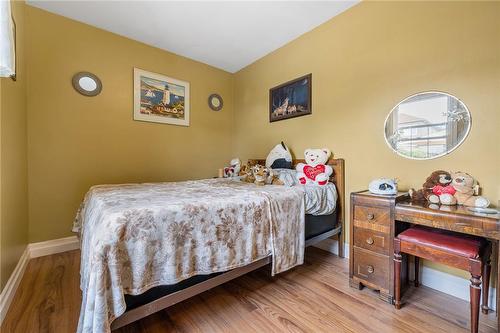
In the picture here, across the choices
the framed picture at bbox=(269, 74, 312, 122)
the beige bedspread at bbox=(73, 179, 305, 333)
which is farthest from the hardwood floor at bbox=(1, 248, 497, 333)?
the framed picture at bbox=(269, 74, 312, 122)

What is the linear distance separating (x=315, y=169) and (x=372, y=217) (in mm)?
781

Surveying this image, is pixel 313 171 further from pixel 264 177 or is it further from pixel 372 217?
pixel 372 217

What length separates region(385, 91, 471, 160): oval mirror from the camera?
1.56 metres

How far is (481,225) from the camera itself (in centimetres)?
114

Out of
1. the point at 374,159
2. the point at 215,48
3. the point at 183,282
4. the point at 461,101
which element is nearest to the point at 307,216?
the point at 374,159

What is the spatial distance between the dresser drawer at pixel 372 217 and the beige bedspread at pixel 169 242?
0.51 meters

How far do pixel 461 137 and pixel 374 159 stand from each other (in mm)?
608

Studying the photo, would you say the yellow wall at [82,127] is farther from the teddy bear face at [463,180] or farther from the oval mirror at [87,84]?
the teddy bear face at [463,180]

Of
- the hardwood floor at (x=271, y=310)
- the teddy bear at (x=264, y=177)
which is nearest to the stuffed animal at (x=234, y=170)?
the teddy bear at (x=264, y=177)

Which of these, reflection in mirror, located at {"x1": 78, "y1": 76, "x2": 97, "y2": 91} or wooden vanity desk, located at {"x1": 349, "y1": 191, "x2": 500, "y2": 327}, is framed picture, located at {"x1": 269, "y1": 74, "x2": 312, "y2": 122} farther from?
reflection in mirror, located at {"x1": 78, "y1": 76, "x2": 97, "y2": 91}

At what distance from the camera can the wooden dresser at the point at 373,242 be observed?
149 centimetres

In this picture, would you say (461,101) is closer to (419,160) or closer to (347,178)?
(419,160)

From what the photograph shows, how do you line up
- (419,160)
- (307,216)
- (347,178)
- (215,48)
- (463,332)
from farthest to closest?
(215,48) < (347,178) < (307,216) < (419,160) < (463,332)

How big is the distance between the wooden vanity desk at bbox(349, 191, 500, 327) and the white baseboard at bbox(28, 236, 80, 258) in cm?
291
